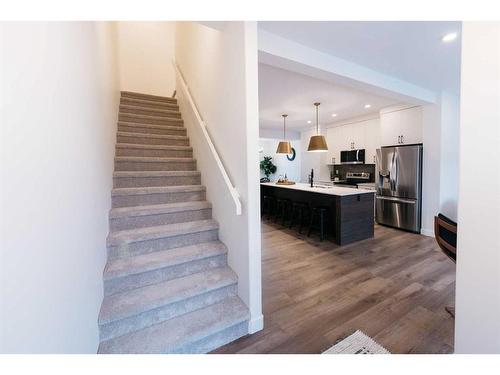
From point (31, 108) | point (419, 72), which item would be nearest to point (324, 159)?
point (419, 72)

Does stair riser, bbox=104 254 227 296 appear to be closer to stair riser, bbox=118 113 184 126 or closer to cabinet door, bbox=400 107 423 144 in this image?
stair riser, bbox=118 113 184 126

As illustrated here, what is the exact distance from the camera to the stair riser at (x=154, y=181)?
2.48 m

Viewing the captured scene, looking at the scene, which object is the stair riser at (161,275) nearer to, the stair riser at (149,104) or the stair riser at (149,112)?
the stair riser at (149,112)

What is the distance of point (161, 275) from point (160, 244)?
11.7 inches

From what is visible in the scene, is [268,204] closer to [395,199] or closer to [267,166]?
[395,199]

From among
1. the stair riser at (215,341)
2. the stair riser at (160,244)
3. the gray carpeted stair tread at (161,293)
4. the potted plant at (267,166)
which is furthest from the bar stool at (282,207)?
the potted plant at (267,166)

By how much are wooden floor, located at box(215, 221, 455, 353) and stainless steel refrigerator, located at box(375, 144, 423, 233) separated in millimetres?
824

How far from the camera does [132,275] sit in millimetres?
1728

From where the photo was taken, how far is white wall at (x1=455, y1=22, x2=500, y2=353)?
2.74 ft

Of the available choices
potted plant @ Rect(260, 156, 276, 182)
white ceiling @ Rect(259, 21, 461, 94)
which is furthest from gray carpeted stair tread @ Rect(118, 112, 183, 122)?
potted plant @ Rect(260, 156, 276, 182)

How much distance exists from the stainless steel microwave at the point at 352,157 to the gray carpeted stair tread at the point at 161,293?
5102 millimetres
